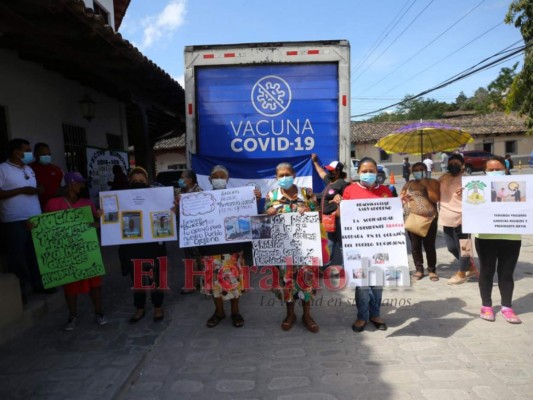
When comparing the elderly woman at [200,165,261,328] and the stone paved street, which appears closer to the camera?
the stone paved street

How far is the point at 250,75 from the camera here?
5.04m

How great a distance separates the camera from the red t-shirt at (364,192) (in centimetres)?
366

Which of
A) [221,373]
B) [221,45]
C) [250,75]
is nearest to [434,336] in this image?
[221,373]

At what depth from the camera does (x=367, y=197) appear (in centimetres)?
364

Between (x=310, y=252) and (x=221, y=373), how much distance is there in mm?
1313

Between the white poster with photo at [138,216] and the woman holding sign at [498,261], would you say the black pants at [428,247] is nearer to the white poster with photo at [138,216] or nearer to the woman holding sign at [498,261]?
the woman holding sign at [498,261]

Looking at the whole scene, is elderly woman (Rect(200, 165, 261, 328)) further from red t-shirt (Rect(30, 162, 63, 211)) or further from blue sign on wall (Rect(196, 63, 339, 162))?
red t-shirt (Rect(30, 162, 63, 211))

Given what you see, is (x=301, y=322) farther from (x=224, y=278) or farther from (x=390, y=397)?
(x=390, y=397)

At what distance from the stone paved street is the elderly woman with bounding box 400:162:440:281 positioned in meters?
0.85

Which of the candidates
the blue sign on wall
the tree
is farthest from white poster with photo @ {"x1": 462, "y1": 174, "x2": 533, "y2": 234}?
the tree

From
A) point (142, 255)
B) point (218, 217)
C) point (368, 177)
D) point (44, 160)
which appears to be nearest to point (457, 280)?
point (368, 177)

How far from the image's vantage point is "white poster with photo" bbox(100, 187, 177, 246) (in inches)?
152

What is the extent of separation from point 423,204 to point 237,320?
2956 mm

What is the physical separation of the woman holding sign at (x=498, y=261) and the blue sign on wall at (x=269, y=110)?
1939 millimetres
